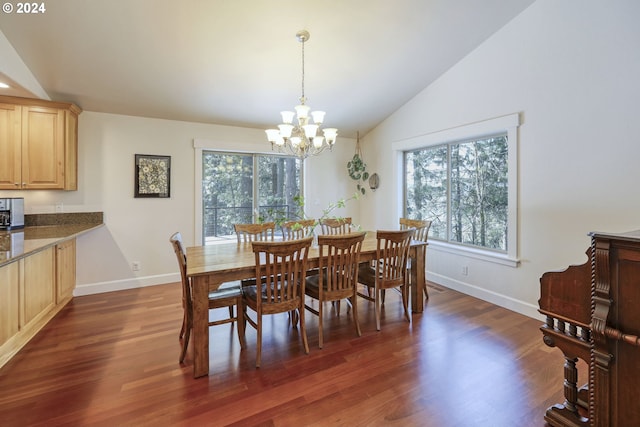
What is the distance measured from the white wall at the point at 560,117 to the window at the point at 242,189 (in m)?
2.82

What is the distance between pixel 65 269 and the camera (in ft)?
11.2

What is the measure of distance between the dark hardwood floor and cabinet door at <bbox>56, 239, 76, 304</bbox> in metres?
0.38

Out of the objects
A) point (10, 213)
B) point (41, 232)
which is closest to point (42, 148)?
point (10, 213)

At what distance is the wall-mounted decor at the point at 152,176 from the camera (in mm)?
4023

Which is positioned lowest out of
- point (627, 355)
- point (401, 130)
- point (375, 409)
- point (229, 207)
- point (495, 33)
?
point (375, 409)

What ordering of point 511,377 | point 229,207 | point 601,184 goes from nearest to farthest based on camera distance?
point 511,377
point 601,184
point 229,207

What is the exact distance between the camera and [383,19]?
2912mm

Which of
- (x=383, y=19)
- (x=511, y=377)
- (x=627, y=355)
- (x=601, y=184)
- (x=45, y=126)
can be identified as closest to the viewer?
(x=627, y=355)

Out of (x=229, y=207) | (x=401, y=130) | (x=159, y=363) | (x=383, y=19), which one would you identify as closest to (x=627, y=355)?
(x=159, y=363)

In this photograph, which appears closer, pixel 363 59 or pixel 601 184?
pixel 601 184

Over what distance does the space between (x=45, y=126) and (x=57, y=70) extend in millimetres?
665

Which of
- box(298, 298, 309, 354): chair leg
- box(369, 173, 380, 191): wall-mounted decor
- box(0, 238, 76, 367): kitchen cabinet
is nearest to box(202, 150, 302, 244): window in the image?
box(369, 173, 380, 191): wall-mounted decor

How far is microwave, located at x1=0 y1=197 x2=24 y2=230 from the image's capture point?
3086mm

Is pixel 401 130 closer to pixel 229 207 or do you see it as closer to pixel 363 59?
pixel 363 59
